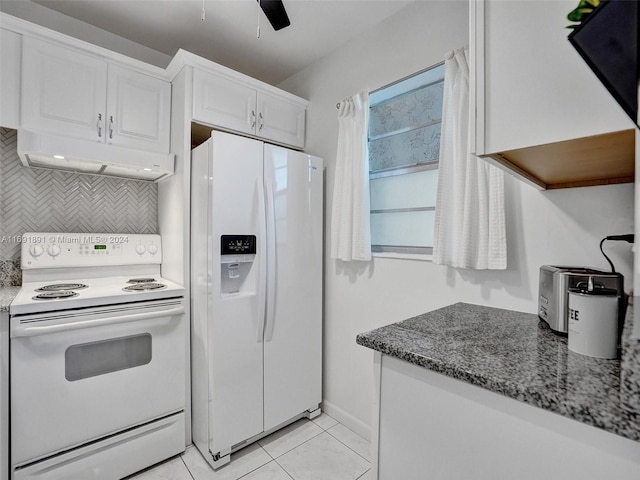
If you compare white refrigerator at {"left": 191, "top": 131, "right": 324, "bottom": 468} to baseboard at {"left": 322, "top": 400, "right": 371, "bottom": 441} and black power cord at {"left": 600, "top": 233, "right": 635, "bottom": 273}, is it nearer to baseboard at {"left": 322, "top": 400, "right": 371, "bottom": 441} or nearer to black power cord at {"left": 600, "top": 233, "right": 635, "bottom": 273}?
baseboard at {"left": 322, "top": 400, "right": 371, "bottom": 441}

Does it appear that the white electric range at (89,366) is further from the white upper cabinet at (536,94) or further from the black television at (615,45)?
the black television at (615,45)

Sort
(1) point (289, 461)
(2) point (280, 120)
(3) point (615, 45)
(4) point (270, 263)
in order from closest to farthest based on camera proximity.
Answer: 1. (3) point (615, 45)
2. (1) point (289, 461)
3. (4) point (270, 263)
4. (2) point (280, 120)

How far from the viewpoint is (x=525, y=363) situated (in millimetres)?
781

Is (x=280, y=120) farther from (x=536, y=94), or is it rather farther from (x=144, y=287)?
(x=536, y=94)

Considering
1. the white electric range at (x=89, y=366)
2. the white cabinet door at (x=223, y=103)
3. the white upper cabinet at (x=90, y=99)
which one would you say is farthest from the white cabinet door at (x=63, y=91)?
the white electric range at (x=89, y=366)

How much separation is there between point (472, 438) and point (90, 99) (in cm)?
242

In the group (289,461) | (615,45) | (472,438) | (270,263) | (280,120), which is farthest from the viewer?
(280,120)

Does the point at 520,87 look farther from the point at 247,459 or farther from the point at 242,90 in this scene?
the point at 247,459

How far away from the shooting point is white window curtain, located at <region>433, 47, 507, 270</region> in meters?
1.41

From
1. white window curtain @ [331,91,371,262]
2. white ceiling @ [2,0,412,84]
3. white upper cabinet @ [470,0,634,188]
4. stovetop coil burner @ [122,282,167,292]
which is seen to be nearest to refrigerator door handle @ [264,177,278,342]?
white window curtain @ [331,91,371,262]

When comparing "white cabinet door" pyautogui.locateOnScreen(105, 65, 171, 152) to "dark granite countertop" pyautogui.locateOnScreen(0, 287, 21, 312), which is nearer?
"dark granite countertop" pyautogui.locateOnScreen(0, 287, 21, 312)

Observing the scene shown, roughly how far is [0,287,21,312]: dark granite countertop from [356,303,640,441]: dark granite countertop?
1.58 meters

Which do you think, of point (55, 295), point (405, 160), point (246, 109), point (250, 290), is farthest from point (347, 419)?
point (246, 109)

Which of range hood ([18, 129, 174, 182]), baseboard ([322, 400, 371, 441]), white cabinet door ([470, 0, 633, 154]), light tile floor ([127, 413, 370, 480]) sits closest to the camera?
white cabinet door ([470, 0, 633, 154])
